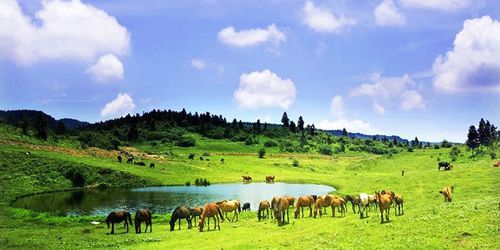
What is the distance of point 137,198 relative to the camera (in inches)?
2881

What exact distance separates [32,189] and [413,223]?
6956 centimetres

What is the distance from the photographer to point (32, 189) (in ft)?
255

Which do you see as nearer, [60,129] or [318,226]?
[318,226]

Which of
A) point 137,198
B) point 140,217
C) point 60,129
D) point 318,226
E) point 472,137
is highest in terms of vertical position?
point 60,129

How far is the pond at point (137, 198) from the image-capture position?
62.4 meters

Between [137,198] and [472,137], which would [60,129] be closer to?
[137,198]

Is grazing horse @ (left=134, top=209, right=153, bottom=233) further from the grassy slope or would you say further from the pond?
the pond

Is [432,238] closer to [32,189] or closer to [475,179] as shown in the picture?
[475,179]

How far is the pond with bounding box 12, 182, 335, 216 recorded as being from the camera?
62.4 metres

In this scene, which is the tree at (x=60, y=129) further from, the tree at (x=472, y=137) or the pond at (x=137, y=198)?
the tree at (x=472, y=137)

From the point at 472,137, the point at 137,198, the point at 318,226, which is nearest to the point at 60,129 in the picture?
the point at 137,198

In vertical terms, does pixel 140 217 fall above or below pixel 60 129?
below

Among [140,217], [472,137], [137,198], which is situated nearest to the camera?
[140,217]

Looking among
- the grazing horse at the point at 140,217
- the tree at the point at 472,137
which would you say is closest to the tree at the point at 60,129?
the grazing horse at the point at 140,217
